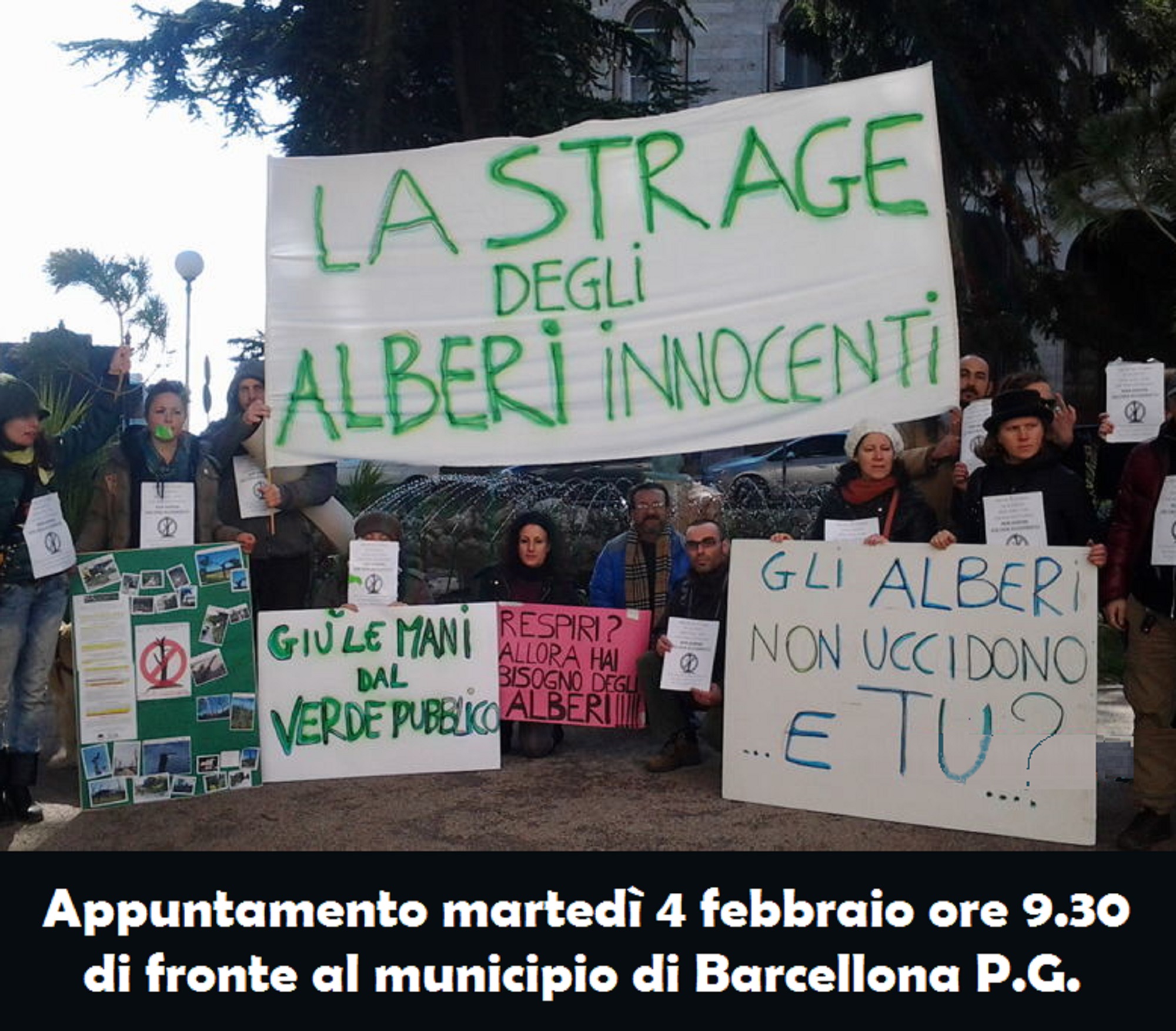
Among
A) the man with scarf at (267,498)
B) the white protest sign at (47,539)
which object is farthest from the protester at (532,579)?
the white protest sign at (47,539)

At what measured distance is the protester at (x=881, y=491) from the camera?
4.66 m

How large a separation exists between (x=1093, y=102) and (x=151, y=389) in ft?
49.3

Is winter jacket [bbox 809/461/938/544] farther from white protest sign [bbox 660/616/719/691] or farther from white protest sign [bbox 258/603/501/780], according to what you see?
white protest sign [bbox 258/603/501/780]

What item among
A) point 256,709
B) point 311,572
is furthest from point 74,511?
point 256,709

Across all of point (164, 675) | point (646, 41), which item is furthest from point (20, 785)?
point (646, 41)

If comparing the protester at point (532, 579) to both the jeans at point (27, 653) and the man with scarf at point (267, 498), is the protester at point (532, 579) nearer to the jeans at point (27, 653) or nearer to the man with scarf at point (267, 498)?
the man with scarf at point (267, 498)

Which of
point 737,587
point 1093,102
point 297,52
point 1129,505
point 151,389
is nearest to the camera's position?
point 1129,505

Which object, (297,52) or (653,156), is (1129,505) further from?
(297,52)

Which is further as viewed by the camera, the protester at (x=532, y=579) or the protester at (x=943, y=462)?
the protester at (x=532, y=579)

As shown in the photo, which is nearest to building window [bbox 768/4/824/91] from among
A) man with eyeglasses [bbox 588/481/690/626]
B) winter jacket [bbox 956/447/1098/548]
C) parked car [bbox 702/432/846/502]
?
parked car [bbox 702/432/846/502]

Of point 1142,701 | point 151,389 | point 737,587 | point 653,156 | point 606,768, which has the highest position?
point 653,156

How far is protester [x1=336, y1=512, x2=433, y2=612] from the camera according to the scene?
205 inches

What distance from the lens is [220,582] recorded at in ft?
16.1

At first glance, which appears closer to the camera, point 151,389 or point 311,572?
point 151,389
